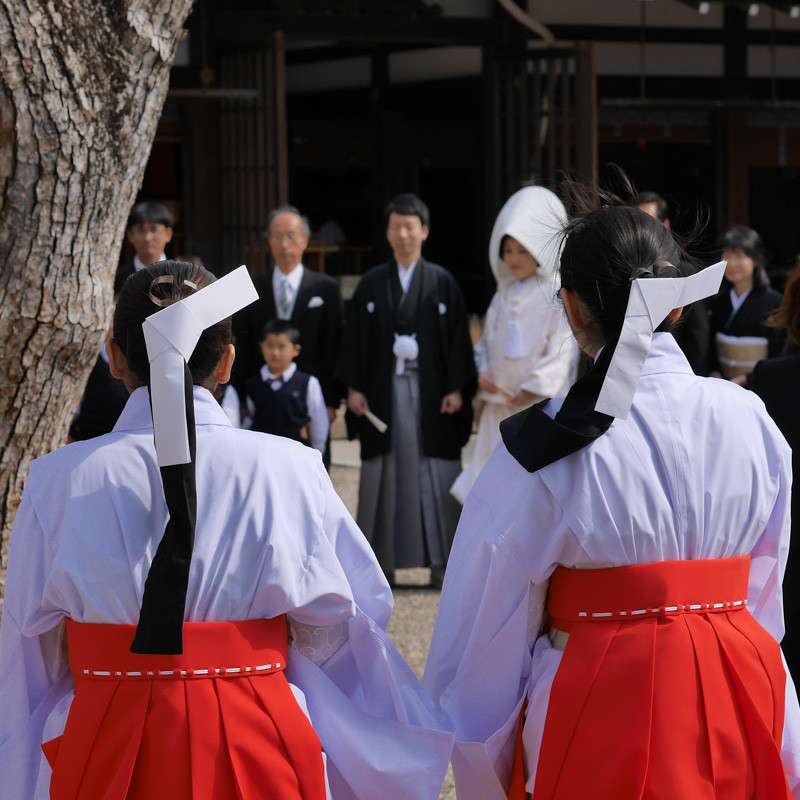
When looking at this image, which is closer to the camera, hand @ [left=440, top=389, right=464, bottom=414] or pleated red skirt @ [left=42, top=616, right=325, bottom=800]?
pleated red skirt @ [left=42, top=616, right=325, bottom=800]

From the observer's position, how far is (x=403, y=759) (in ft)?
6.81

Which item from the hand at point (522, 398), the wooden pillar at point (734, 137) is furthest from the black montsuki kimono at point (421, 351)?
the wooden pillar at point (734, 137)

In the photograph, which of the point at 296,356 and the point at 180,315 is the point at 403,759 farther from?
the point at 296,356

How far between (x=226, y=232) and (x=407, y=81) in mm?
2700

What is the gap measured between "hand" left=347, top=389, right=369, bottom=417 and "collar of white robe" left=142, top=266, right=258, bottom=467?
4.02m

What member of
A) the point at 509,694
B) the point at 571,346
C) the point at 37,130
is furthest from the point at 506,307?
the point at 509,694

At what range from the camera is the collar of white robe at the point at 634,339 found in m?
1.92

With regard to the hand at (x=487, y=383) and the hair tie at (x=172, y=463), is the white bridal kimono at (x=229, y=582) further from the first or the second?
the hand at (x=487, y=383)

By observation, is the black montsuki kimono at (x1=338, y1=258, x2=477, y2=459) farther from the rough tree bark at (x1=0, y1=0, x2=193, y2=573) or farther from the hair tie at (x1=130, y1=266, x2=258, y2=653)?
the hair tie at (x1=130, y1=266, x2=258, y2=653)

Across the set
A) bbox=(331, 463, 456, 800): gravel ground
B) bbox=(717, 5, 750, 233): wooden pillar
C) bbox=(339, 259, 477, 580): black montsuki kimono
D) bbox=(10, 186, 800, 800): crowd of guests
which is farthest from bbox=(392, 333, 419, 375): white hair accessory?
bbox=(717, 5, 750, 233): wooden pillar

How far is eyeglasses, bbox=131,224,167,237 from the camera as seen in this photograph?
584cm

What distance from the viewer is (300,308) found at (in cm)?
621

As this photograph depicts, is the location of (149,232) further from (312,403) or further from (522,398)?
(522,398)

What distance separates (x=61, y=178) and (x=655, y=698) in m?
1.75
